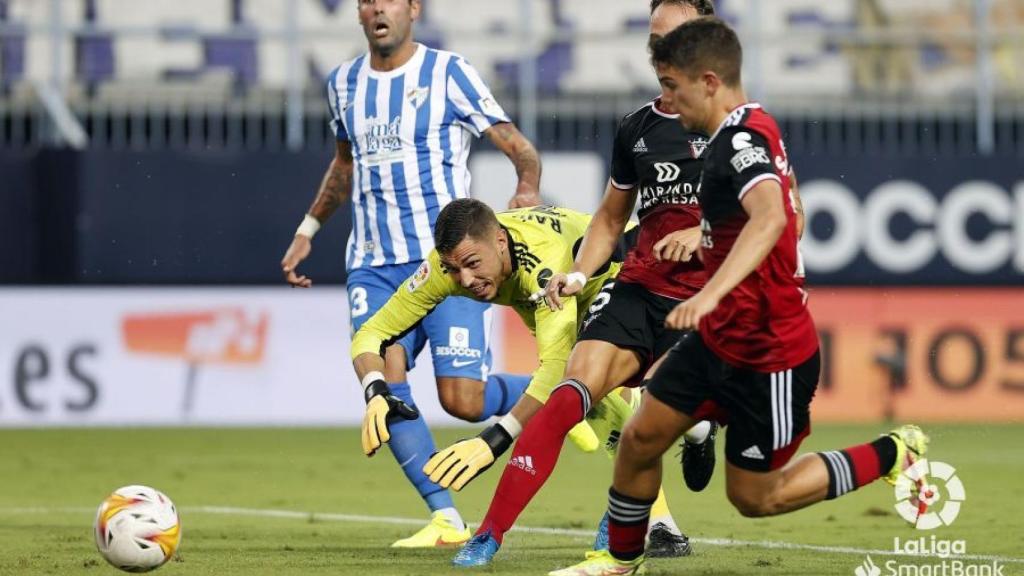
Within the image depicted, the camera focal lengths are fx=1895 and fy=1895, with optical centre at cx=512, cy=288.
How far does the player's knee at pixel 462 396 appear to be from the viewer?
8.37 metres

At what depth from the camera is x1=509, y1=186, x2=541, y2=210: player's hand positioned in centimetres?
808

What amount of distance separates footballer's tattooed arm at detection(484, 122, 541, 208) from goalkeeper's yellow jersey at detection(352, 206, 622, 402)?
0.60m

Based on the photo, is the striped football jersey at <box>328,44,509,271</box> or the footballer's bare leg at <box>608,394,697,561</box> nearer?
the footballer's bare leg at <box>608,394,697,561</box>

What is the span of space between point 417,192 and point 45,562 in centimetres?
244

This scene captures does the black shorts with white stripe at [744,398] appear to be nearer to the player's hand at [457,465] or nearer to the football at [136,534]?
the player's hand at [457,465]

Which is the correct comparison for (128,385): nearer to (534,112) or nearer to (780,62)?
(534,112)

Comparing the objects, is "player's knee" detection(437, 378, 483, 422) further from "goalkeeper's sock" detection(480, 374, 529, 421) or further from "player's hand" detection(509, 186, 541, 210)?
"player's hand" detection(509, 186, 541, 210)

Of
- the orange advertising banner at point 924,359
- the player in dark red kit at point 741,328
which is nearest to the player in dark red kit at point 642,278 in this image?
the player in dark red kit at point 741,328

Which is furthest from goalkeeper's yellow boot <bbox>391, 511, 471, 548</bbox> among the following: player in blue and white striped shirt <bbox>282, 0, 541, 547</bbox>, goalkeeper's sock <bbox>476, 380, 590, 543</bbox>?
goalkeeper's sock <bbox>476, 380, 590, 543</bbox>

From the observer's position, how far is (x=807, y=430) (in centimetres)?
633

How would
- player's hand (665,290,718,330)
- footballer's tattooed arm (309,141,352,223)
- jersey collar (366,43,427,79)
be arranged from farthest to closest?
1. footballer's tattooed arm (309,141,352,223)
2. jersey collar (366,43,427,79)
3. player's hand (665,290,718,330)

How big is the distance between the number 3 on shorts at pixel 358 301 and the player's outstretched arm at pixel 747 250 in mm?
2810

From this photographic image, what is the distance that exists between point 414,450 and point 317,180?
688cm

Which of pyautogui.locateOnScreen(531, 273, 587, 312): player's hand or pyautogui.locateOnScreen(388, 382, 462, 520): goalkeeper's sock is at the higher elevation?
pyautogui.locateOnScreen(531, 273, 587, 312): player's hand
